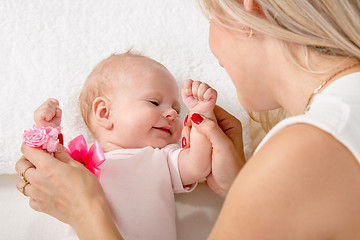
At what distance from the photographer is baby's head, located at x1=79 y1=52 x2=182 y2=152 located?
161 cm

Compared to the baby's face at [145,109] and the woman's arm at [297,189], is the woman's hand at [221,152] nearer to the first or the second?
the baby's face at [145,109]

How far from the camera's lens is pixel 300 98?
1.05m

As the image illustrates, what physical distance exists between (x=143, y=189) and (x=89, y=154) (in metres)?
0.20

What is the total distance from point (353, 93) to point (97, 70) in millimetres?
1065

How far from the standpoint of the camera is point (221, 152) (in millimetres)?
1461

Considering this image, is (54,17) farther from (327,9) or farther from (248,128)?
(327,9)

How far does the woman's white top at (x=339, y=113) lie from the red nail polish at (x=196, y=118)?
0.52 meters

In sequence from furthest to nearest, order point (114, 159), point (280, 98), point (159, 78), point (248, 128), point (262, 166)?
point (248, 128)
point (159, 78)
point (114, 159)
point (280, 98)
point (262, 166)

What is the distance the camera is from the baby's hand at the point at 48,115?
143cm

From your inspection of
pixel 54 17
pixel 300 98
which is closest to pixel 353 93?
pixel 300 98

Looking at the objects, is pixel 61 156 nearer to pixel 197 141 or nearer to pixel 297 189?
pixel 197 141

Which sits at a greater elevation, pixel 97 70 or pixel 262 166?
pixel 262 166

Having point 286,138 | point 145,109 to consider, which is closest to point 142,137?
point 145,109

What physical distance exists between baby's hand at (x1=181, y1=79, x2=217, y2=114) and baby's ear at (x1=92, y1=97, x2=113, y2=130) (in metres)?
0.34
